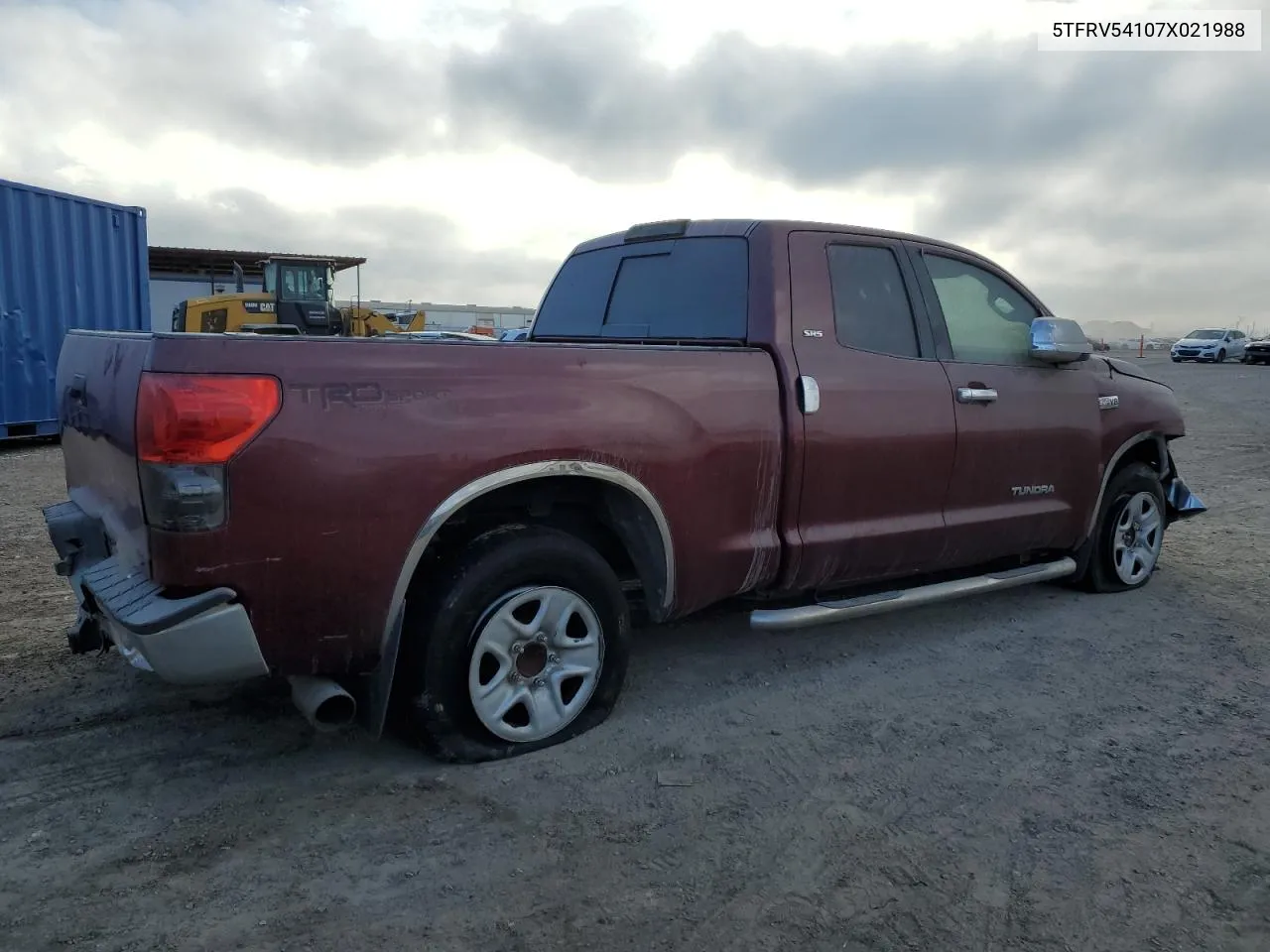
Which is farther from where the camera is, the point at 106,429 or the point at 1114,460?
the point at 1114,460

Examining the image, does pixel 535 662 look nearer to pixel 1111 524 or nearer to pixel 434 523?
pixel 434 523

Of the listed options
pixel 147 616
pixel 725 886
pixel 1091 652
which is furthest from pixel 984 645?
pixel 147 616

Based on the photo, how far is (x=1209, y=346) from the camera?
35531 millimetres

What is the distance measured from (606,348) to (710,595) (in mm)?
1073

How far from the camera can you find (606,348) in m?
3.35

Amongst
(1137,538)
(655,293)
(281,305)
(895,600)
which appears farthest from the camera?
(281,305)

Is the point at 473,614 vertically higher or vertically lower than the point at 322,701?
higher

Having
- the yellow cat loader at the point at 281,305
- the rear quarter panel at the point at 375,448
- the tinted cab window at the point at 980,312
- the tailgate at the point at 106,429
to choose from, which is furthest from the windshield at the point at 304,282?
the rear quarter panel at the point at 375,448

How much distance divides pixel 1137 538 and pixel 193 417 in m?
5.12

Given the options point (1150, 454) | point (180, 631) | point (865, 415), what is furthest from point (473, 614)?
point (1150, 454)

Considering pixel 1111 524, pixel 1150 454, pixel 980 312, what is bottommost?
pixel 1111 524

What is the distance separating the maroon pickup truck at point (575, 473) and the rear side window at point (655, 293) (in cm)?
2

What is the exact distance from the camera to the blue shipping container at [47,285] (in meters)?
11.1

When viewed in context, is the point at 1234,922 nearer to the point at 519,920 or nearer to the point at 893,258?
the point at 519,920
